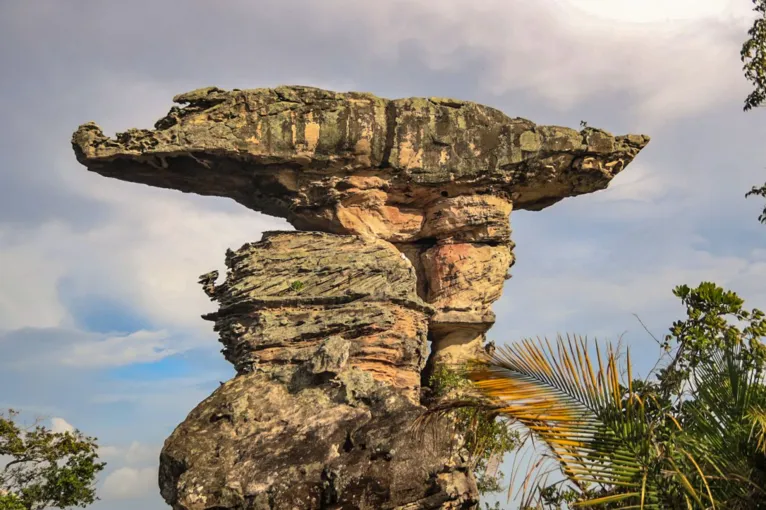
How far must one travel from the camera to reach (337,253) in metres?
22.2

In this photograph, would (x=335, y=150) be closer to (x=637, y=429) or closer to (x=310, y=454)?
(x=310, y=454)

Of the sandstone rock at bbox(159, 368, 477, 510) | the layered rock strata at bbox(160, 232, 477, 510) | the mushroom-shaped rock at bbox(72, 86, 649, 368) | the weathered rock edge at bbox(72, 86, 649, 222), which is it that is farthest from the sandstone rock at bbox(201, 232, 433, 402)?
the weathered rock edge at bbox(72, 86, 649, 222)

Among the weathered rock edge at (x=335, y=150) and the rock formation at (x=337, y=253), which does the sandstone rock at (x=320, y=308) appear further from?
the weathered rock edge at (x=335, y=150)

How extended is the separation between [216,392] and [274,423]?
1863mm

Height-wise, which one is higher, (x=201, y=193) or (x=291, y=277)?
(x=201, y=193)

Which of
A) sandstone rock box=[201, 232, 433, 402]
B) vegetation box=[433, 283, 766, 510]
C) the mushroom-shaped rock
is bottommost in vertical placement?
vegetation box=[433, 283, 766, 510]

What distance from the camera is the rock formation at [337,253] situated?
55.0ft

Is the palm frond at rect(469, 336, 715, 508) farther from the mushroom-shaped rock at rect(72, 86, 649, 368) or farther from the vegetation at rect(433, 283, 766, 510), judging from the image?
the mushroom-shaped rock at rect(72, 86, 649, 368)

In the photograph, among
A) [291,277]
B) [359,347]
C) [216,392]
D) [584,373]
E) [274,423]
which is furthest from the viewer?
[291,277]

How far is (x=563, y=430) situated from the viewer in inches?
312

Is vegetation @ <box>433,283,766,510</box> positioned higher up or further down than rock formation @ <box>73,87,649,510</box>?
further down

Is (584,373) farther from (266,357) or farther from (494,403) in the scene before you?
(266,357)

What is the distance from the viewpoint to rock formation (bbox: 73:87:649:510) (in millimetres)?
16766

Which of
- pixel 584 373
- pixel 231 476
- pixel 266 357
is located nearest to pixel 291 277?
pixel 266 357
